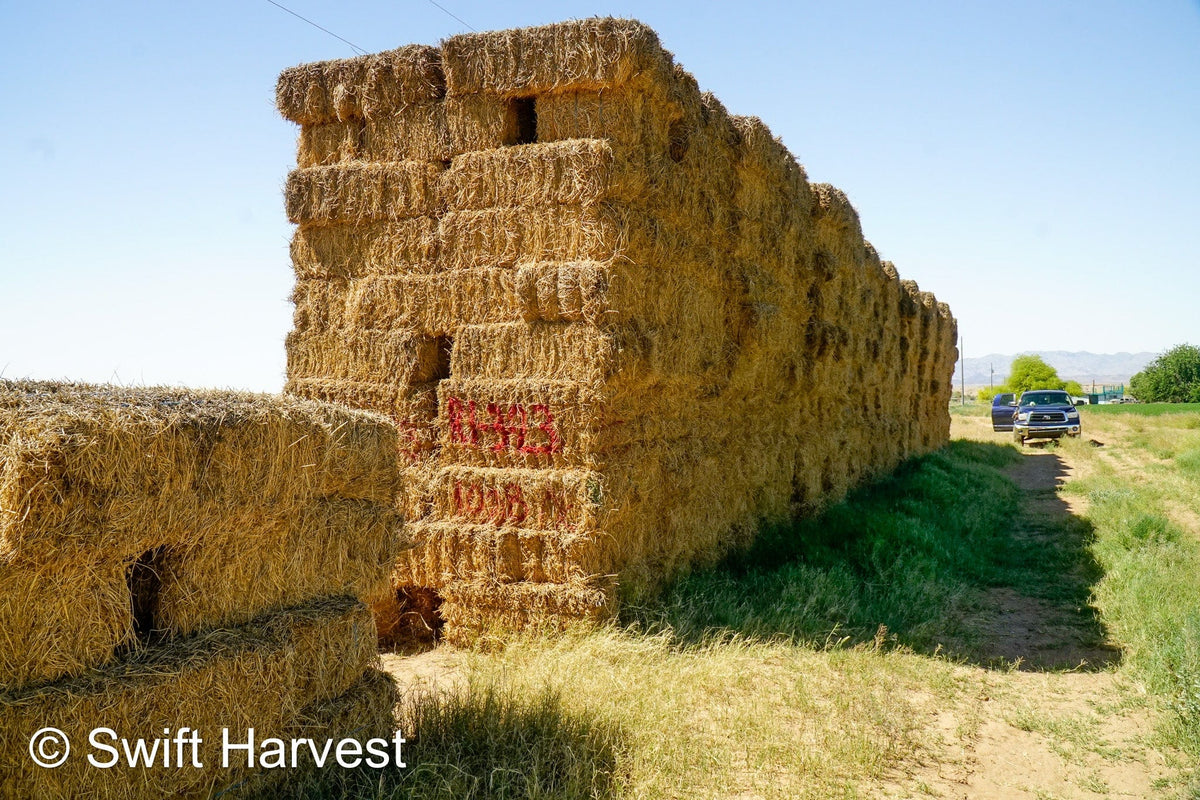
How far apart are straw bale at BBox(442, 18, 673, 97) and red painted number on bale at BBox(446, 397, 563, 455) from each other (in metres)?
2.94

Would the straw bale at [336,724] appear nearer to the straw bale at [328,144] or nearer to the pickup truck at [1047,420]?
the straw bale at [328,144]

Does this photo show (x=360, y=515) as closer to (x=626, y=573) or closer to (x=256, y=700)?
(x=256, y=700)

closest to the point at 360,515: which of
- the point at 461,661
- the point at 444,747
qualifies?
the point at 444,747

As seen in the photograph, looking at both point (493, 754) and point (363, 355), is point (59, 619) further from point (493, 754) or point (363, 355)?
point (363, 355)

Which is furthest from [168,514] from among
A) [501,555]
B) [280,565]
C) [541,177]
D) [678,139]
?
[678,139]

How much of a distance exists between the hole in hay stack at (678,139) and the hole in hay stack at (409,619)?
16.2 feet

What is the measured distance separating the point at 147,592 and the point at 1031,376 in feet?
272

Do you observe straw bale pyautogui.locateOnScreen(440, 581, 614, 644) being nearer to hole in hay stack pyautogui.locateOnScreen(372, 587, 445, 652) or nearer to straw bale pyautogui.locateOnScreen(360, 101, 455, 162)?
hole in hay stack pyautogui.locateOnScreen(372, 587, 445, 652)

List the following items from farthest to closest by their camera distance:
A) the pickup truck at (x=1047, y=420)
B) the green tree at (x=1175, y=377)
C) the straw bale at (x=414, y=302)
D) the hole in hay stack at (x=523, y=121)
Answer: the green tree at (x=1175, y=377) → the pickup truck at (x=1047, y=420) → the hole in hay stack at (x=523, y=121) → the straw bale at (x=414, y=302)

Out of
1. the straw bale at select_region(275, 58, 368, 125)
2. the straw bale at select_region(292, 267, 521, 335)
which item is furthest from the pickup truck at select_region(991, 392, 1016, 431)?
the straw bale at select_region(275, 58, 368, 125)

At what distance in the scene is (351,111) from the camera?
900 cm

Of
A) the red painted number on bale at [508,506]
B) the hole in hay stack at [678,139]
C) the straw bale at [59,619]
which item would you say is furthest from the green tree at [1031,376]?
the straw bale at [59,619]

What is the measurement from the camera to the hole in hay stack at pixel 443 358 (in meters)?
8.62

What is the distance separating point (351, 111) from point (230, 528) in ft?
19.1
